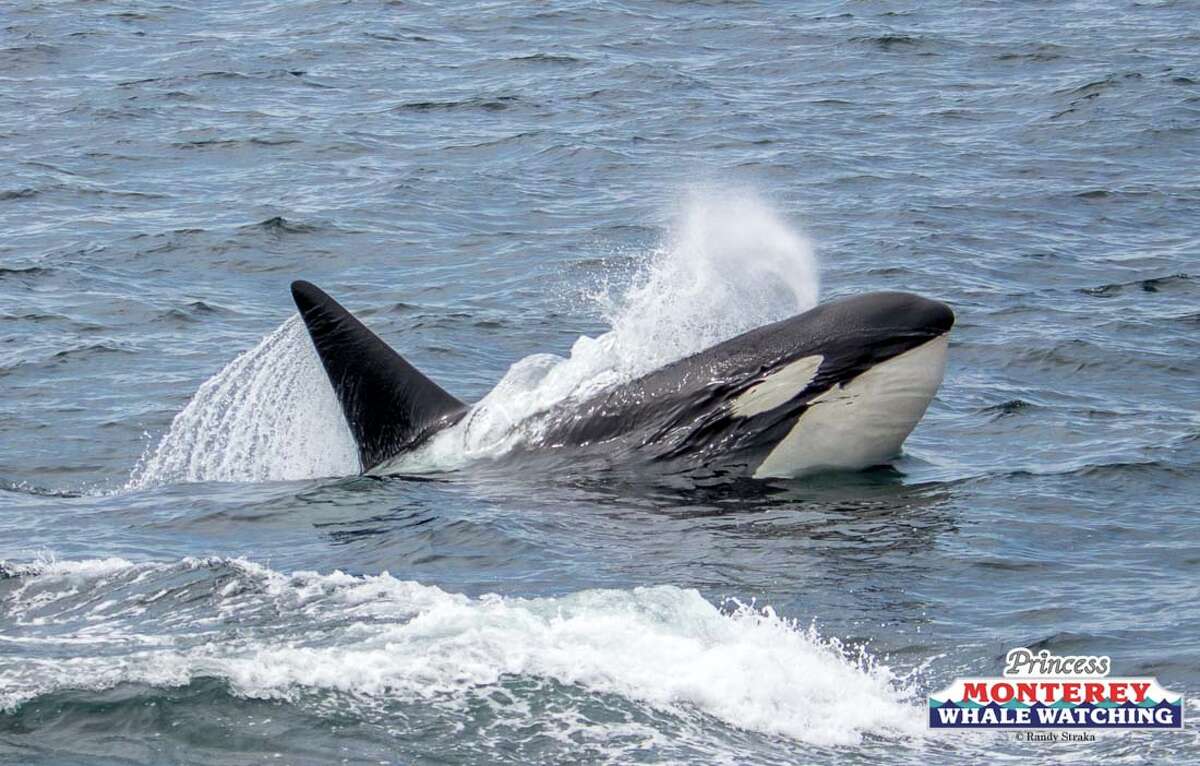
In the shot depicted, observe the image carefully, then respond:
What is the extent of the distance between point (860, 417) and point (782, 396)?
69 centimetres

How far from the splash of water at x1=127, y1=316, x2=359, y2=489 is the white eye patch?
12.7ft

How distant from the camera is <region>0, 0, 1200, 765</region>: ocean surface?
35.8ft

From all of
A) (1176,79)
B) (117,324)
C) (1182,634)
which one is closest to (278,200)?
(117,324)

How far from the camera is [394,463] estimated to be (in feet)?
57.3

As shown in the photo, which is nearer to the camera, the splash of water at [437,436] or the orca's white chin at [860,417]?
the orca's white chin at [860,417]

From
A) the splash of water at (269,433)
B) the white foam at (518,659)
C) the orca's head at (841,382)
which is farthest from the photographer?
the splash of water at (269,433)

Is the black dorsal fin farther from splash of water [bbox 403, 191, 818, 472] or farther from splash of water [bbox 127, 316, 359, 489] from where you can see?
splash of water [bbox 127, 316, 359, 489]

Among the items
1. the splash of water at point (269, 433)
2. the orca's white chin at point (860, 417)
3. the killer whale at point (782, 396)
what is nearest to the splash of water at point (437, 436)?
the splash of water at point (269, 433)

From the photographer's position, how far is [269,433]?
18547 mm

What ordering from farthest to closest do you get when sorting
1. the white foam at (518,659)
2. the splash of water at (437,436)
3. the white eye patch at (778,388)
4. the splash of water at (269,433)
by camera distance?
the splash of water at (269,433) → the splash of water at (437,436) → the white eye patch at (778,388) → the white foam at (518,659)

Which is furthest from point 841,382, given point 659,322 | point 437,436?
point 437,436

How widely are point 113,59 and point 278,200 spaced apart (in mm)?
11894

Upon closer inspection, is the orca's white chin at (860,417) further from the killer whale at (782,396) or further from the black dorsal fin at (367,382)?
the black dorsal fin at (367,382)

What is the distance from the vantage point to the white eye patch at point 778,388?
16.2 meters
